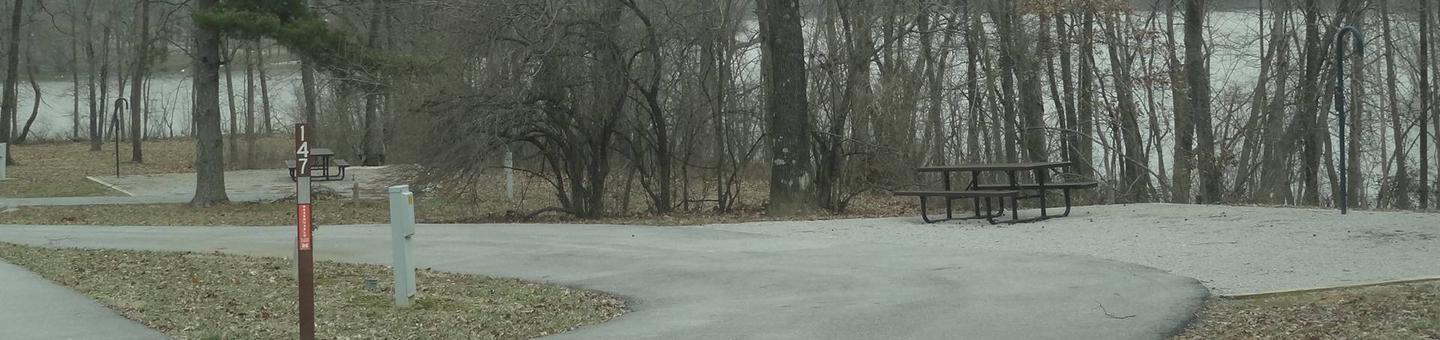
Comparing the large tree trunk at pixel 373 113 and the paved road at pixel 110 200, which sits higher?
the large tree trunk at pixel 373 113

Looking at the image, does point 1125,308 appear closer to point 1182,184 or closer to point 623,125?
point 623,125

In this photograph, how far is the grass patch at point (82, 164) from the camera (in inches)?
1339

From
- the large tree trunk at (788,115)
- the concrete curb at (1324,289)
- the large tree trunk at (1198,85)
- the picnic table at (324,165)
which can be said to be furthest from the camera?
the picnic table at (324,165)

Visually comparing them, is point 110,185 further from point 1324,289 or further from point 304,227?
point 1324,289

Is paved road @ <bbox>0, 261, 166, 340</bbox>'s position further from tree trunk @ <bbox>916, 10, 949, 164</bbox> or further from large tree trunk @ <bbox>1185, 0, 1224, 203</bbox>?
large tree trunk @ <bbox>1185, 0, 1224, 203</bbox>

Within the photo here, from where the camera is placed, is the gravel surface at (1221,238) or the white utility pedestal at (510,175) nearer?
the gravel surface at (1221,238)

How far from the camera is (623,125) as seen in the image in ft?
72.0

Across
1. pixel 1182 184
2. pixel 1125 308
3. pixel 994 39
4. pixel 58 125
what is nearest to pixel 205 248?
pixel 1125 308

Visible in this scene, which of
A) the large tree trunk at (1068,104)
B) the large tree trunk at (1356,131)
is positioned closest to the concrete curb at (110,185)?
the large tree trunk at (1068,104)

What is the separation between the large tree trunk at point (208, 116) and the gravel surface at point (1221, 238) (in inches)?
496

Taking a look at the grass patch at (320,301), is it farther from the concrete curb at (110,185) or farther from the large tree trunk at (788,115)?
the concrete curb at (110,185)

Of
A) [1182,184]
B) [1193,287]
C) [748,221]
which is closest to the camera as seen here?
[1193,287]

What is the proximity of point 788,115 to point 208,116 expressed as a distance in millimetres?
11711

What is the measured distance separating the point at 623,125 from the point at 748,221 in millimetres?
3238
